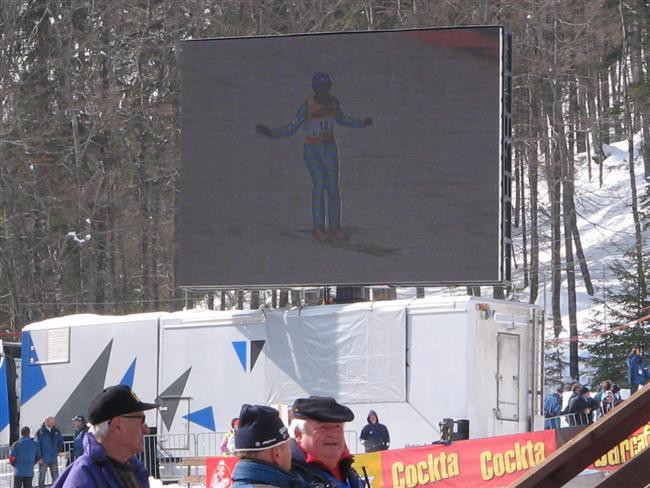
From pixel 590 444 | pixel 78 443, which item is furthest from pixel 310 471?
pixel 78 443

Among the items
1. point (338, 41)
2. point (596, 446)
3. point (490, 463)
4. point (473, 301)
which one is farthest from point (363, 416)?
point (596, 446)

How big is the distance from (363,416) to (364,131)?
5010mm

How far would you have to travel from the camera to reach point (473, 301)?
19234 millimetres

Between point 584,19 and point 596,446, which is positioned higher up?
point 584,19

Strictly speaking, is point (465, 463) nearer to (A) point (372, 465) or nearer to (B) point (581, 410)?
(A) point (372, 465)

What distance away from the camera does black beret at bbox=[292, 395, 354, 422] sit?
14.6 ft

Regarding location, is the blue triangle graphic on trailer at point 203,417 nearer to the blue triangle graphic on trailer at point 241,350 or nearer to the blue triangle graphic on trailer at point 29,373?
the blue triangle graphic on trailer at point 241,350

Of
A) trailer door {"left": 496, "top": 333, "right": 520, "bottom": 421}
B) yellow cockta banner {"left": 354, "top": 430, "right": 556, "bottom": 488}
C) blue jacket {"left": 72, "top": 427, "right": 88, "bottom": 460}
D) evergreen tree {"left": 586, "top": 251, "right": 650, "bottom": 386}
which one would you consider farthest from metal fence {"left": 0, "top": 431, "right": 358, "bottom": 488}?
evergreen tree {"left": 586, "top": 251, "right": 650, "bottom": 386}

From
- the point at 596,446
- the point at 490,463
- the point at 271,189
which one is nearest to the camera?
the point at 596,446

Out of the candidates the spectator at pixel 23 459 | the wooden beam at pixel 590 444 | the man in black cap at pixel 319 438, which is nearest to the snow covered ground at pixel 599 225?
the spectator at pixel 23 459

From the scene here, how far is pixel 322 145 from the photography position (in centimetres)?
2283

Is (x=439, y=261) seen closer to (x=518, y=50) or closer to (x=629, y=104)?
(x=518, y=50)

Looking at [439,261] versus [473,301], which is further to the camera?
[439,261]

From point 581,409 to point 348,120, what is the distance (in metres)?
6.23
